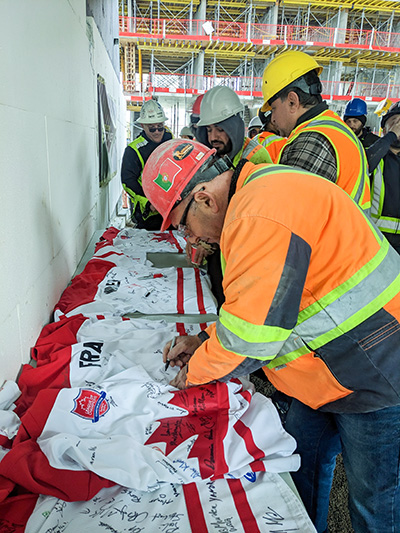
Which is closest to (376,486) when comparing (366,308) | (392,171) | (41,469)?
(366,308)

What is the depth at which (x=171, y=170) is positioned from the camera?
1.18 metres

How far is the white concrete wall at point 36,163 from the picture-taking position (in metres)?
1.46

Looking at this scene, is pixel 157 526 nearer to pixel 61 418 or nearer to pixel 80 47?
pixel 61 418

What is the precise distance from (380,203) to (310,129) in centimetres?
125

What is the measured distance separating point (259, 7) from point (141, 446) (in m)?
22.9

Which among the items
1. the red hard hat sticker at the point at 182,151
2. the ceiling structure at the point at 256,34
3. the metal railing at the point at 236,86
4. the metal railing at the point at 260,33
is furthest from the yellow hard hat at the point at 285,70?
the metal railing at the point at 260,33

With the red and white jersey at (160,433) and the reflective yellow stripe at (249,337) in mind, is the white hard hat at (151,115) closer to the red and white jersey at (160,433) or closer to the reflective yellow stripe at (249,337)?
the red and white jersey at (160,433)

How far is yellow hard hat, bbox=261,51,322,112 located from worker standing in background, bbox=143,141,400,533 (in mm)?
1004

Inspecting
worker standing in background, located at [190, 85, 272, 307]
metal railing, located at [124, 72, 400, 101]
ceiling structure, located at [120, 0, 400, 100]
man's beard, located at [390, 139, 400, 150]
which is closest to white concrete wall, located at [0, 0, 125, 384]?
worker standing in background, located at [190, 85, 272, 307]

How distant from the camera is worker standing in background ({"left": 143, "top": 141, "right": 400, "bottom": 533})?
3.10ft

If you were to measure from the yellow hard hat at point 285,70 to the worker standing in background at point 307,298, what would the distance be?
1004 millimetres

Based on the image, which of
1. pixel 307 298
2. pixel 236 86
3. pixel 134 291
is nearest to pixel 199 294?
pixel 134 291

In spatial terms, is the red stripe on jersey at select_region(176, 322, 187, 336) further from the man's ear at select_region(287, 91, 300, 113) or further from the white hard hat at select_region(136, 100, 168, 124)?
the white hard hat at select_region(136, 100, 168, 124)

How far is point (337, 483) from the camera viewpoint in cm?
224
